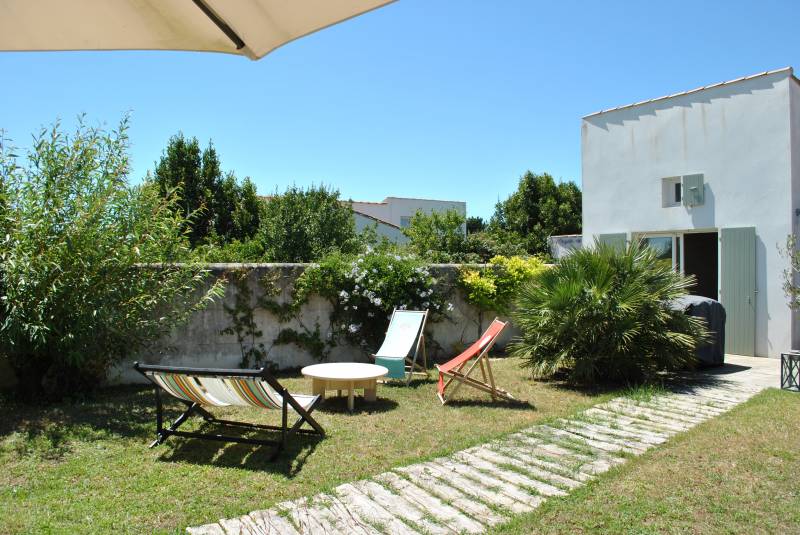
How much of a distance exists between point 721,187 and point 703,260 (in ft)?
4.80

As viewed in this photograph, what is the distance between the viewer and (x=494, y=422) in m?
5.71

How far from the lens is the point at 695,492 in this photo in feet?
12.5

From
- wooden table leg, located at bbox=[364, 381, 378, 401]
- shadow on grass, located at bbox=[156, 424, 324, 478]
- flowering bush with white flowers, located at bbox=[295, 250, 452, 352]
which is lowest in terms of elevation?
shadow on grass, located at bbox=[156, 424, 324, 478]

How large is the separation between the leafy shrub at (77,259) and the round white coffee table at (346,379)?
2.09 meters

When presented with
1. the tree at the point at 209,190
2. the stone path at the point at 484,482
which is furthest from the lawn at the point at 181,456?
the tree at the point at 209,190

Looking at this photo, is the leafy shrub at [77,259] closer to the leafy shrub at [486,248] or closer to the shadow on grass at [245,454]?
the shadow on grass at [245,454]

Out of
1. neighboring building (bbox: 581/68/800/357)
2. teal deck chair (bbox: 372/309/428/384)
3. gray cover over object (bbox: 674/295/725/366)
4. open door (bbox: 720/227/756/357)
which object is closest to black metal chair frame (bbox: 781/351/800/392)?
gray cover over object (bbox: 674/295/725/366)

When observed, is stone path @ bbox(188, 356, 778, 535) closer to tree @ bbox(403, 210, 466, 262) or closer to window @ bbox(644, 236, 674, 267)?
window @ bbox(644, 236, 674, 267)

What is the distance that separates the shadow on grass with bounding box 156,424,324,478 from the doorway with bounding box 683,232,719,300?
29.2 ft

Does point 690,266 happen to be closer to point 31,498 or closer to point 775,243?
point 775,243

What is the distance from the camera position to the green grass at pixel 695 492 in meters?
3.32

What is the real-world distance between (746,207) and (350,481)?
9226mm

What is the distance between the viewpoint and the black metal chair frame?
23.1 feet

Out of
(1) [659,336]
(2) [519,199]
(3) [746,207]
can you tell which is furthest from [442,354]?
(2) [519,199]
